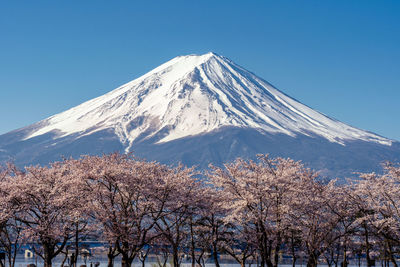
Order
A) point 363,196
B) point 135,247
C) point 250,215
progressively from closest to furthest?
point 135,247 → point 250,215 → point 363,196

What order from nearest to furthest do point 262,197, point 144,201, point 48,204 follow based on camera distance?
point 48,204
point 262,197
point 144,201

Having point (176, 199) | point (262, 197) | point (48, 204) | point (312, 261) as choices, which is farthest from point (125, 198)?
point (312, 261)

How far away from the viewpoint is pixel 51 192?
3362cm

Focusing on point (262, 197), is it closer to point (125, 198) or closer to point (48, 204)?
point (125, 198)

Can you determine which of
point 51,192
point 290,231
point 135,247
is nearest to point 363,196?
point 290,231

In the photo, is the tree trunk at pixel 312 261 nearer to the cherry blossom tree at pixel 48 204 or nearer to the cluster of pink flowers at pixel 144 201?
the cluster of pink flowers at pixel 144 201

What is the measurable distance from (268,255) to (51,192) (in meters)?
12.6

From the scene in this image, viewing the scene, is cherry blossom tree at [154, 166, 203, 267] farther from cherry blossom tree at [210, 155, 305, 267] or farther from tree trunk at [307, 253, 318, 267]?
tree trunk at [307, 253, 318, 267]

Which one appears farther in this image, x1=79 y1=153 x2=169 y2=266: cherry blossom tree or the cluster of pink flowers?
the cluster of pink flowers

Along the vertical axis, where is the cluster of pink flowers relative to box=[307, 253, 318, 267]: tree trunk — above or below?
above

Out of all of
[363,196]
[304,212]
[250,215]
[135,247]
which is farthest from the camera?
[363,196]

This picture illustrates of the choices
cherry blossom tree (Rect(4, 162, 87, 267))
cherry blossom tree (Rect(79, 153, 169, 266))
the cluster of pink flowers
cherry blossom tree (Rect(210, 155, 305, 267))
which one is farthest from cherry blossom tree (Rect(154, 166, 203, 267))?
cherry blossom tree (Rect(4, 162, 87, 267))

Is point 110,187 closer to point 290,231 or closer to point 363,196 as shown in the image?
point 290,231

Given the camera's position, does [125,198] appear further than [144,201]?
Yes
